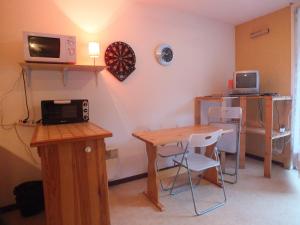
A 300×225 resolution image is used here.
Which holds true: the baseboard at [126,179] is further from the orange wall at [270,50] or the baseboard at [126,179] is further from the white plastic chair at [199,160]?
the orange wall at [270,50]

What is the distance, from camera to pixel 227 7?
9.59 ft

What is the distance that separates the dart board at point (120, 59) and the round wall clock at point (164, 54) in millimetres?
405

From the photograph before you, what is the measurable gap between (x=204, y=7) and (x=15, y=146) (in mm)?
2987

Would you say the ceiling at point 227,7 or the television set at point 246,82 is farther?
the television set at point 246,82

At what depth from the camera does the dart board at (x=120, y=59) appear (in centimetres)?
256

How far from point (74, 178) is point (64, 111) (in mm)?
868

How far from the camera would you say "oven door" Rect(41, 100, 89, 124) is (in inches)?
82.7

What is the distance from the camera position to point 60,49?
2025 mm

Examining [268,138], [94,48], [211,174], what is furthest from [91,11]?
[268,138]

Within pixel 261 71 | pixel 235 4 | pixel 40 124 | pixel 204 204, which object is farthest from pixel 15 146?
pixel 261 71

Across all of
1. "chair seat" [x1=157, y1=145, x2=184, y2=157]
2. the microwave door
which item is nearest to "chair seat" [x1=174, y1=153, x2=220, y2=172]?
"chair seat" [x1=157, y1=145, x2=184, y2=157]

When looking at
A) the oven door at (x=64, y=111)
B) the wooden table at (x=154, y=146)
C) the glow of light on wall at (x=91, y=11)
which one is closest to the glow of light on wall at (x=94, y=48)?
the glow of light on wall at (x=91, y=11)

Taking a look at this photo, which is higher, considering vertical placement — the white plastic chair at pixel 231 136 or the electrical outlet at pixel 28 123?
the electrical outlet at pixel 28 123

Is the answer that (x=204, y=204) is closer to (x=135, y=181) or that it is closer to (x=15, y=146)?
(x=135, y=181)
